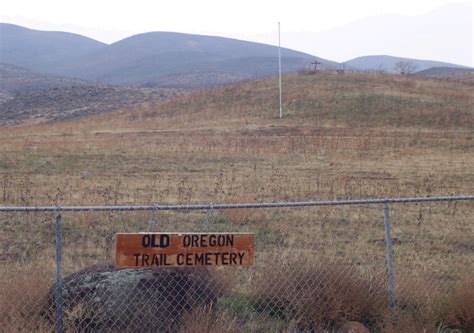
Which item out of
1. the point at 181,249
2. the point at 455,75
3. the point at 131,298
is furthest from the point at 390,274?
the point at 455,75

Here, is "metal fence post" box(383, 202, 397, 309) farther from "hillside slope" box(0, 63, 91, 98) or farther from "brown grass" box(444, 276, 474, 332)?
"hillside slope" box(0, 63, 91, 98)

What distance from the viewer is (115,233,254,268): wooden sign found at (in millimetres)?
5539

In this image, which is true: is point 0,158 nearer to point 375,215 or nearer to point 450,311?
point 375,215

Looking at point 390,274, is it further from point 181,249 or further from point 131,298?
point 131,298

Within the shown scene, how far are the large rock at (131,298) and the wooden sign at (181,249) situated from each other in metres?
0.45

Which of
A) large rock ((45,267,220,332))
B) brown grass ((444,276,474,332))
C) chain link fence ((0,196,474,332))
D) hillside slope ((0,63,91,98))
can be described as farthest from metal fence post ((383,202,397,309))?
hillside slope ((0,63,91,98))

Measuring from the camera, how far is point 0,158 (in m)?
21.0

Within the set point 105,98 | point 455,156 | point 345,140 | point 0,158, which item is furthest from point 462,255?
point 105,98

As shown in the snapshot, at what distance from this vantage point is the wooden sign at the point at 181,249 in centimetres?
554

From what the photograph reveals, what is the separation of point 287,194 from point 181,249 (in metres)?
8.87

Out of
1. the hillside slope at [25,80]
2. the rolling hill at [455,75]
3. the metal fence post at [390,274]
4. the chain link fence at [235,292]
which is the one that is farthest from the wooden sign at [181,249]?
the hillside slope at [25,80]

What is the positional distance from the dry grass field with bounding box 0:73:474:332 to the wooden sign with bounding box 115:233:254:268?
0.57 m

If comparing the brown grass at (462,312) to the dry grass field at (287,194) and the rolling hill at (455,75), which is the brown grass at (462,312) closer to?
the dry grass field at (287,194)

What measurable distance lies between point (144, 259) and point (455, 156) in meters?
18.9
